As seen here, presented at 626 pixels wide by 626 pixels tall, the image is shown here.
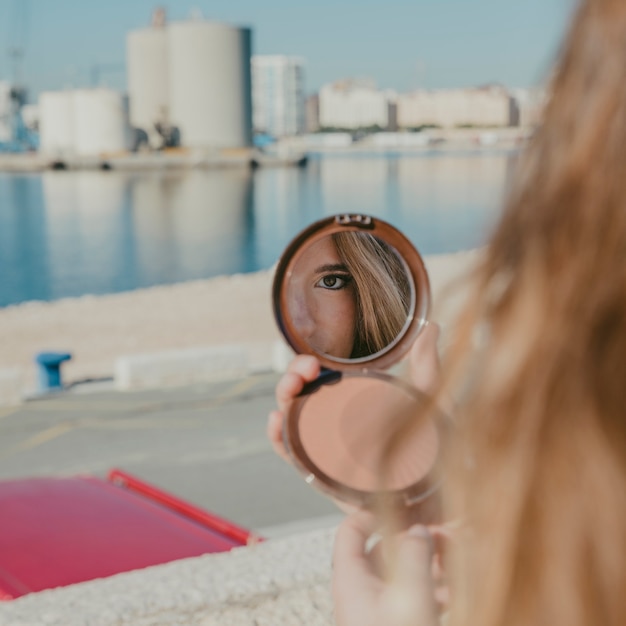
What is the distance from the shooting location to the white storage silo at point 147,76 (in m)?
103

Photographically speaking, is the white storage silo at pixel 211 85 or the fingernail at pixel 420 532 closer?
the fingernail at pixel 420 532

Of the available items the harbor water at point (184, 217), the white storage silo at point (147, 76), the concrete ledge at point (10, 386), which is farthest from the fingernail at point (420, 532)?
the white storage silo at point (147, 76)

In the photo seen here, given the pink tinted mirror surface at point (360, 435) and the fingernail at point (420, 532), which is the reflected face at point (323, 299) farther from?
the fingernail at point (420, 532)

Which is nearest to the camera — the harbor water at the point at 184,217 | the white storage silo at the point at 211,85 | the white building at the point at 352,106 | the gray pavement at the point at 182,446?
the gray pavement at the point at 182,446

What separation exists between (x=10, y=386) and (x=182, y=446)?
6.81 ft

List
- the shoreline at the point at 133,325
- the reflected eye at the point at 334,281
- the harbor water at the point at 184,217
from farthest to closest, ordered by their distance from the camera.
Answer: the harbor water at the point at 184,217, the shoreline at the point at 133,325, the reflected eye at the point at 334,281

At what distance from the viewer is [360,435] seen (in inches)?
48.6

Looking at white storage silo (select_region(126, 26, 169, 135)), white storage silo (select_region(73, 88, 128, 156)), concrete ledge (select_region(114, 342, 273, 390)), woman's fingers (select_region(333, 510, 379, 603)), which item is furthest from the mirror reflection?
white storage silo (select_region(126, 26, 169, 135))

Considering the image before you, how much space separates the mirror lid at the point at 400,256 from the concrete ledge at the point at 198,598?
3.69 feet

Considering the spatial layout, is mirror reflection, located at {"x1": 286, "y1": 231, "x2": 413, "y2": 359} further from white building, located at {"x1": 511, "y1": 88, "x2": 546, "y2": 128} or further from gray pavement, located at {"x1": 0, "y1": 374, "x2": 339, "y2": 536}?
gray pavement, located at {"x1": 0, "y1": 374, "x2": 339, "y2": 536}

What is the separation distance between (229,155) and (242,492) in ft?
313

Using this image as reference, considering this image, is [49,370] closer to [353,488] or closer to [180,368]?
[180,368]

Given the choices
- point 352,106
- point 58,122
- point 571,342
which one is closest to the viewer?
point 571,342

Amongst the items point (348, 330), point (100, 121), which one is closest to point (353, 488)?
point (348, 330)
